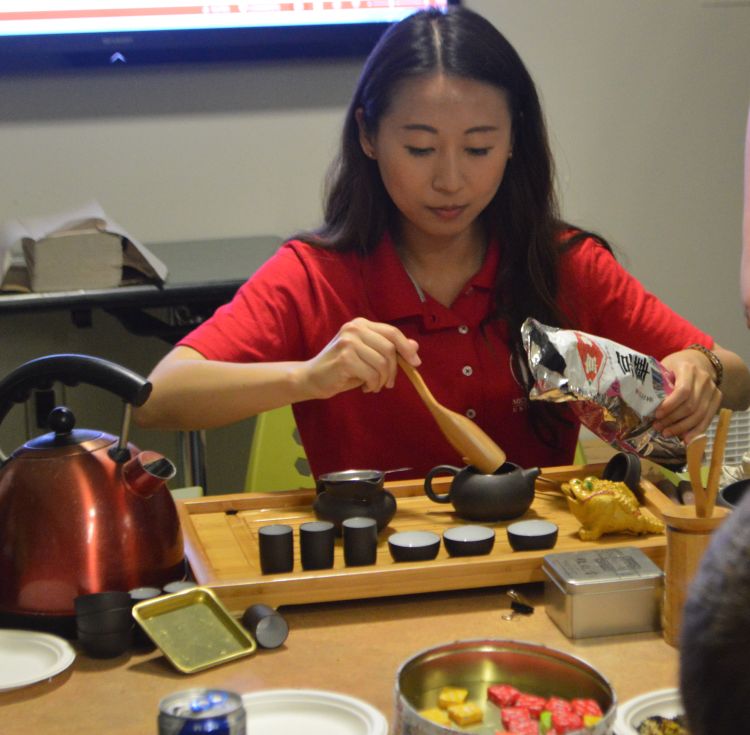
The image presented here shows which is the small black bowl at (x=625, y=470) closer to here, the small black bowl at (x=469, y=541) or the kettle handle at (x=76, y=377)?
the small black bowl at (x=469, y=541)

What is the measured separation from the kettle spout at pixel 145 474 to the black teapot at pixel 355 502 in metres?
0.21

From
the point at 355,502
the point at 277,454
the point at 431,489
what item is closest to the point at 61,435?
the point at 355,502

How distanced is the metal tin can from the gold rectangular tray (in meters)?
0.22

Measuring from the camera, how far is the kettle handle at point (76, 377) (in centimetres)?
108

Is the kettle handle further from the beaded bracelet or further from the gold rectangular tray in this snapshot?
the beaded bracelet

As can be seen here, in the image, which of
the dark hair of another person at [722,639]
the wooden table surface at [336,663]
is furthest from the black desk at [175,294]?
the dark hair of another person at [722,639]

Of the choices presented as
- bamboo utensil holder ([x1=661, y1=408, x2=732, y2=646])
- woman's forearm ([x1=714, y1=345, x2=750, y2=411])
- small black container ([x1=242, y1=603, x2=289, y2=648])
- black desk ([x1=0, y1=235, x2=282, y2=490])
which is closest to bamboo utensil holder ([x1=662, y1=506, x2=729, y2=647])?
bamboo utensil holder ([x1=661, y1=408, x2=732, y2=646])

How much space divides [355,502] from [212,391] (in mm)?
368

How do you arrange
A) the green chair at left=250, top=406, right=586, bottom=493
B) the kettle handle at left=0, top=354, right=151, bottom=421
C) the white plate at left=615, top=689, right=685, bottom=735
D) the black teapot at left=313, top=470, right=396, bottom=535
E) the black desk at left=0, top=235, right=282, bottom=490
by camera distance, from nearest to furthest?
the white plate at left=615, top=689, right=685, bottom=735 < the kettle handle at left=0, top=354, right=151, bottom=421 < the black teapot at left=313, top=470, right=396, bottom=535 < the green chair at left=250, top=406, right=586, bottom=493 < the black desk at left=0, top=235, right=282, bottom=490

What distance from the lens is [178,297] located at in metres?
2.24

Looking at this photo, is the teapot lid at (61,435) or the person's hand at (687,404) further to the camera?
the person's hand at (687,404)

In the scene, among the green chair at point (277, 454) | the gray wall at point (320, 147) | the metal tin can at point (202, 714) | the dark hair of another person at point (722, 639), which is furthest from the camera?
the gray wall at point (320, 147)

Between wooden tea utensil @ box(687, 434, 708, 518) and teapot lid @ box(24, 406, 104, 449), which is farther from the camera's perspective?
teapot lid @ box(24, 406, 104, 449)

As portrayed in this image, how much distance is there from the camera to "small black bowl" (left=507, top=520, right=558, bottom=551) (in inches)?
45.4
